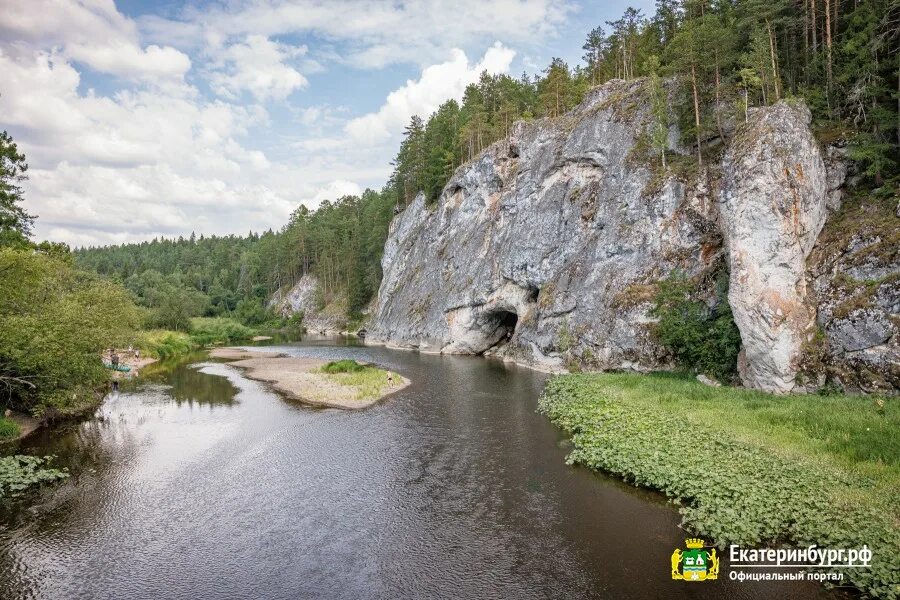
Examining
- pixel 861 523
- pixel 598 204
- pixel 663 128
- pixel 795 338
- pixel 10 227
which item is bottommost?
pixel 861 523

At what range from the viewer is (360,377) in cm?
3950

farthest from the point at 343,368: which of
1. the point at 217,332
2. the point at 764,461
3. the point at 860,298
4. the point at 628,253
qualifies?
the point at 217,332

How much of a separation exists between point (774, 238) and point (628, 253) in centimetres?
1361

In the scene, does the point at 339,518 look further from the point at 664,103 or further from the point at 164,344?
the point at 164,344

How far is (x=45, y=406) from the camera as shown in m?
27.6

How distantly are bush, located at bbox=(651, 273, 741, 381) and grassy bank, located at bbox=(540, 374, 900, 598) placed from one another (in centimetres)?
389

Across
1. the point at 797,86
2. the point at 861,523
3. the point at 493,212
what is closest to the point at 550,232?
the point at 493,212

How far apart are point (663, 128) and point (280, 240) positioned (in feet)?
338

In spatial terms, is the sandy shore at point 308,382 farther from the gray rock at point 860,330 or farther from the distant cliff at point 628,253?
the gray rock at point 860,330

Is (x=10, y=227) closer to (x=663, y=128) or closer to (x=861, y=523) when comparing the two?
(x=861, y=523)

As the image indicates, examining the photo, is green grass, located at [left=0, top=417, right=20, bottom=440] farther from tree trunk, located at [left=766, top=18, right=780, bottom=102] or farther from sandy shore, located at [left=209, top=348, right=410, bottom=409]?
tree trunk, located at [left=766, top=18, right=780, bottom=102]

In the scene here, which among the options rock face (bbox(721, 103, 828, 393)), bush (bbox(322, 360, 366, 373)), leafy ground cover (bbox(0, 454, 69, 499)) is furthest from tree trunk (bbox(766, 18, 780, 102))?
leafy ground cover (bbox(0, 454, 69, 499))

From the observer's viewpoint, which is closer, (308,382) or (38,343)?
(38,343)

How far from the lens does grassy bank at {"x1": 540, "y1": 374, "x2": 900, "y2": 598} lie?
42.3 ft
